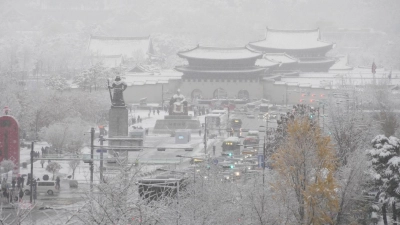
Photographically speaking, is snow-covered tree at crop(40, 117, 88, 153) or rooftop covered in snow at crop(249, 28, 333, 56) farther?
rooftop covered in snow at crop(249, 28, 333, 56)

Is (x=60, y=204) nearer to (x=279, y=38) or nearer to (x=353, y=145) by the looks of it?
(x=353, y=145)

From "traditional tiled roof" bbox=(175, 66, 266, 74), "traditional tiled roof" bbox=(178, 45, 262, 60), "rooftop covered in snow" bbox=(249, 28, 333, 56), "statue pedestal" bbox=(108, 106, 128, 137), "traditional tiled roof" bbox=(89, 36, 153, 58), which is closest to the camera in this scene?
"statue pedestal" bbox=(108, 106, 128, 137)

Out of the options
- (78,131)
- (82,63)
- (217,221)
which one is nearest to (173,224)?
(217,221)

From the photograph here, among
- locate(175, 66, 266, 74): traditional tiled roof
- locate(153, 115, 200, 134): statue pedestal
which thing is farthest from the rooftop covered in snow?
locate(153, 115, 200, 134): statue pedestal

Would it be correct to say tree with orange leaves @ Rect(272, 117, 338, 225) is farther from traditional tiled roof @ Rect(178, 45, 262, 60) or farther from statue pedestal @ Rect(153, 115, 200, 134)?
traditional tiled roof @ Rect(178, 45, 262, 60)

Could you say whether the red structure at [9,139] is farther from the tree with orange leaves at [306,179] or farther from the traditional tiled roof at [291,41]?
the traditional tiled roof at [291,41]

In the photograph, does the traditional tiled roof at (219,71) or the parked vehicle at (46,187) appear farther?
the traditional tiled roof at (219,71)

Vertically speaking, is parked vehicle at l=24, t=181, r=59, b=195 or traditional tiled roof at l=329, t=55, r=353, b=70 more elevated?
traditional tiled roof at l=329, t=55, r=353, b=70

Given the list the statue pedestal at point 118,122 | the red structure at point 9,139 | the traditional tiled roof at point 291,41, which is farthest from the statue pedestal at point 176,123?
the traditional tiled roof at point 291,41
